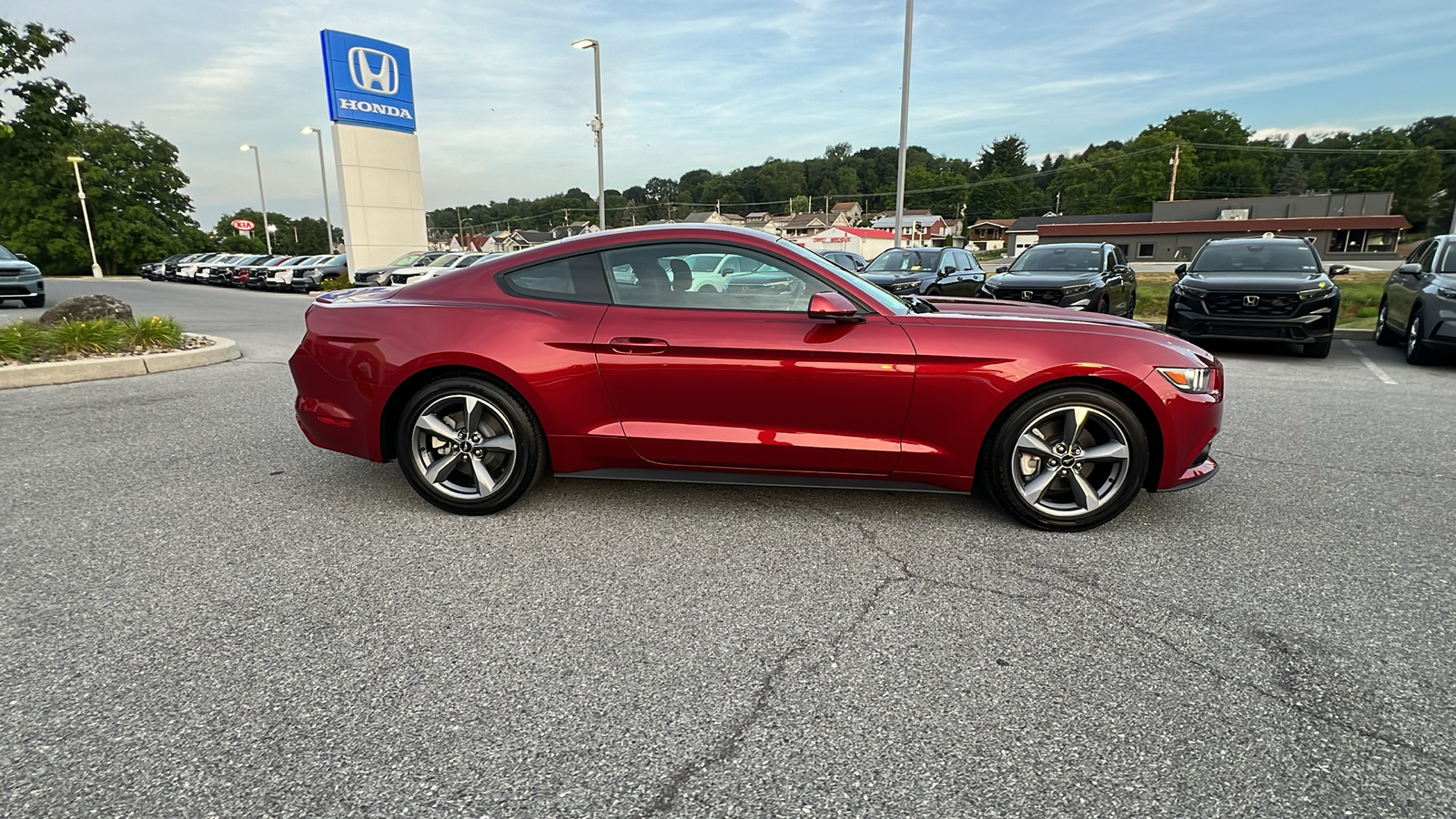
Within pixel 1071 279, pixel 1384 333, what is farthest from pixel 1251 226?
pixel 1071 279

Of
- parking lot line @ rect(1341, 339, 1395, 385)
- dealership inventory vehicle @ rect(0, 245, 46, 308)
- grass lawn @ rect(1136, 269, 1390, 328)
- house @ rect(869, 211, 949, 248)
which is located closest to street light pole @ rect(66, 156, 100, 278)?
dealership inventory vehicle @ rect(0, 245, 46, 308)

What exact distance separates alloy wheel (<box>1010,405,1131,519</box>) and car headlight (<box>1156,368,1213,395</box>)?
1.11ft

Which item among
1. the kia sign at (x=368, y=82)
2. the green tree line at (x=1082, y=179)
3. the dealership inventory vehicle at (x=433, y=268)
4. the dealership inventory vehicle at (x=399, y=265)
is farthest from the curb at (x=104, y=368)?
the green tree line at (x=1082, y=179)

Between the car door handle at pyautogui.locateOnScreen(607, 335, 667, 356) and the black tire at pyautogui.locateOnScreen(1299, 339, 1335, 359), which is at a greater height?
the car door handle at pyautogui.locateOnScreen(607, 335, 667, 356)

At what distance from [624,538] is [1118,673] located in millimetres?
2167

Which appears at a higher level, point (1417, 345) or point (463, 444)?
point (463, 444)

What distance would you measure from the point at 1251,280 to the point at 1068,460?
7.70 metres

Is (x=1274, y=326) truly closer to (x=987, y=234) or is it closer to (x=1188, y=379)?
(x=1188, y=379)

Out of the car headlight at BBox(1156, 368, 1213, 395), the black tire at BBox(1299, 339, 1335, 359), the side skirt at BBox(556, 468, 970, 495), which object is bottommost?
the black tire at BBox(1299, 339, 1335, 359)

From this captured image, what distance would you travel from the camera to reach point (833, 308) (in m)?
3.48

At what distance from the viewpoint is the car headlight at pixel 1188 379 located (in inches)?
140

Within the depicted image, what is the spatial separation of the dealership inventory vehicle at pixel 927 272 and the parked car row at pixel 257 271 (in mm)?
22355

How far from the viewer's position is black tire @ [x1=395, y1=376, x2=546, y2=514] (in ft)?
12.4

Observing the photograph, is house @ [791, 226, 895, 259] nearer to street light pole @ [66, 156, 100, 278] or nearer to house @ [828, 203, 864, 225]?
house @ [828, 203, 864, 225]
